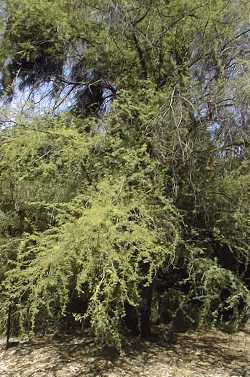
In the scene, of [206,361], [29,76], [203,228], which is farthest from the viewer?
[29,76]

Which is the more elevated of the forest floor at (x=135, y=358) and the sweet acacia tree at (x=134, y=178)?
the sweet acacia tree at (x=134, y=178)

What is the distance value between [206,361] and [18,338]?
3160 mm

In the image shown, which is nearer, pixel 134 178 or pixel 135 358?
pixel 134 178

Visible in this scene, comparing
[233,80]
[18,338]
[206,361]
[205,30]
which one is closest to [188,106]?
[233,80]

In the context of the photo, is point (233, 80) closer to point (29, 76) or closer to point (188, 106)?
point (188, 106)

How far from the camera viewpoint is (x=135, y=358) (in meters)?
7.77

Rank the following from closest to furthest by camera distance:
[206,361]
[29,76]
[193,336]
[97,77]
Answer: [206,361] → [193,336] → [97,77] → [29,76]

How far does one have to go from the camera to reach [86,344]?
8516 mm

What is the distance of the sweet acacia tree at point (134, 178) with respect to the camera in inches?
273

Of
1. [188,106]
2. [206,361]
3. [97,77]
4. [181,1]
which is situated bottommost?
[206,361]

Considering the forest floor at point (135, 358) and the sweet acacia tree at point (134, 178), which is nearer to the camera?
the sweet acacia tree at point (134, 178)

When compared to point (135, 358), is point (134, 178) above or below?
above

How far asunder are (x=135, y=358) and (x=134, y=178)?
247cm

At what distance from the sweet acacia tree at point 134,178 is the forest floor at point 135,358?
1.24 feet
